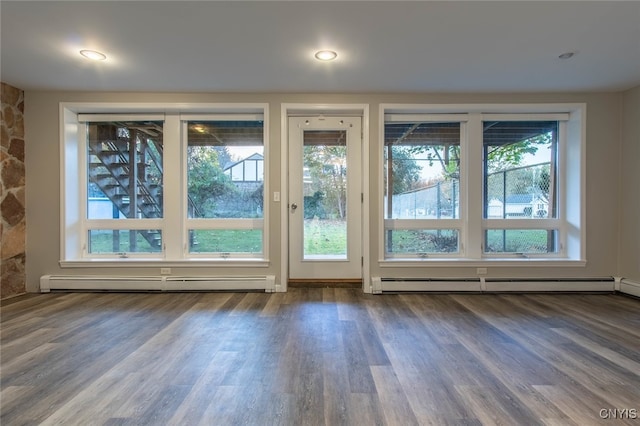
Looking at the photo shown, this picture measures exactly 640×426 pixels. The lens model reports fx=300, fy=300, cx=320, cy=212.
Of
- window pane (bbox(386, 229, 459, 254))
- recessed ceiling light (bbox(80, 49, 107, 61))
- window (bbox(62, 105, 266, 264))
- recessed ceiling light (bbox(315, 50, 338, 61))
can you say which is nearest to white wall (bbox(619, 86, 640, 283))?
window pane (bbox(386, 229, 459, 254))

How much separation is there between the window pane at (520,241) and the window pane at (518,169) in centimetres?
19

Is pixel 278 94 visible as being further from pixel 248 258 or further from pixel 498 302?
pixel 498 302

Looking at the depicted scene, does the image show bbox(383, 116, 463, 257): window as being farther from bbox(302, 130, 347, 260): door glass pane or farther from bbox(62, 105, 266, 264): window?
bbox(62, 105, 266, 264): window

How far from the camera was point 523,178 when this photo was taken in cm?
363

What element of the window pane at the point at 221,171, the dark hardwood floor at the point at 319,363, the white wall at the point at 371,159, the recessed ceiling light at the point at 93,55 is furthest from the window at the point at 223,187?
the recessed ceiling light at the point at 93,55

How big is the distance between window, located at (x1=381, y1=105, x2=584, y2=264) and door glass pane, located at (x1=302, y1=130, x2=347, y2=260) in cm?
52

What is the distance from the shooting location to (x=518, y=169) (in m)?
3.63

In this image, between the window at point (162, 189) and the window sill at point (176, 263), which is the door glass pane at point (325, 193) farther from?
the window sill at point (176, 263)

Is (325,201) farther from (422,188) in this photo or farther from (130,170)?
(130,170)

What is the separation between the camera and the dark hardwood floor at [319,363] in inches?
55.7

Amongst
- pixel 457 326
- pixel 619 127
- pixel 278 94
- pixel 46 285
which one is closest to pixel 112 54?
pixel 278 94

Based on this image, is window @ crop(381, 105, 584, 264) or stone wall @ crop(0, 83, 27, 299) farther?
window @ crop(381, 105, 584, 264)

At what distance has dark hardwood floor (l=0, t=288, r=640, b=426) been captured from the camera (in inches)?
55.7

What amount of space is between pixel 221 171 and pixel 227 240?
33.3 inches
